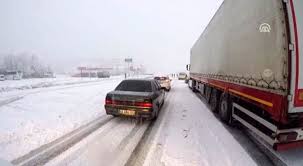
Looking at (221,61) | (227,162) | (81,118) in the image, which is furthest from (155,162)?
(221,61)

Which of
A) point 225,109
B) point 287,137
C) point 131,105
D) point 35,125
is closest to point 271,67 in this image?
point 287,137

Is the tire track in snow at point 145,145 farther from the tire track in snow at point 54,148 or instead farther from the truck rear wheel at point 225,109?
the truck rear wheel at point 225,109

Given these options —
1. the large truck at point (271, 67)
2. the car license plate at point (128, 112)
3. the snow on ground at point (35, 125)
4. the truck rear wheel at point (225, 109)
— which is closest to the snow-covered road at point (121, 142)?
the snow on ground at point (35, 125)

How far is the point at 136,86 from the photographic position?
657 centimetres

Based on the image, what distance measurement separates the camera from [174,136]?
4.75 metres

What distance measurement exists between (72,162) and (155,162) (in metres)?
1.59

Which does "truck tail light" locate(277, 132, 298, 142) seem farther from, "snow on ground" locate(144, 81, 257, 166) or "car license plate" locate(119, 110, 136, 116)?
"car license plate" locate(119, 110, 136, 116)

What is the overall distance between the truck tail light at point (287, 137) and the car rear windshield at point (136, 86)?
13.3 ft

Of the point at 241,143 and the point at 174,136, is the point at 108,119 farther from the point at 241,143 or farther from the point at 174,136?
the point at 241,143

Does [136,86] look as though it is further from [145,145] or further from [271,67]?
[271,67]

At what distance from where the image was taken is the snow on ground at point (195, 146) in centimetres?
346


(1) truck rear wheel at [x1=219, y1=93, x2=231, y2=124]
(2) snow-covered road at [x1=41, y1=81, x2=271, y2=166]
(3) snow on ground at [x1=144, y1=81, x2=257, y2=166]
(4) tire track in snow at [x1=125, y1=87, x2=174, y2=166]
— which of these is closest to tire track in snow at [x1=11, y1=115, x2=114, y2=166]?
(2) snow-covered road at [x1=41, y1=81, x2=271, y2=166]

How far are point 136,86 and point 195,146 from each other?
324 cm

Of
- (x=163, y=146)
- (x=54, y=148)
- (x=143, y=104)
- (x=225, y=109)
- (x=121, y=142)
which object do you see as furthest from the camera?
(x=225, y=109)
